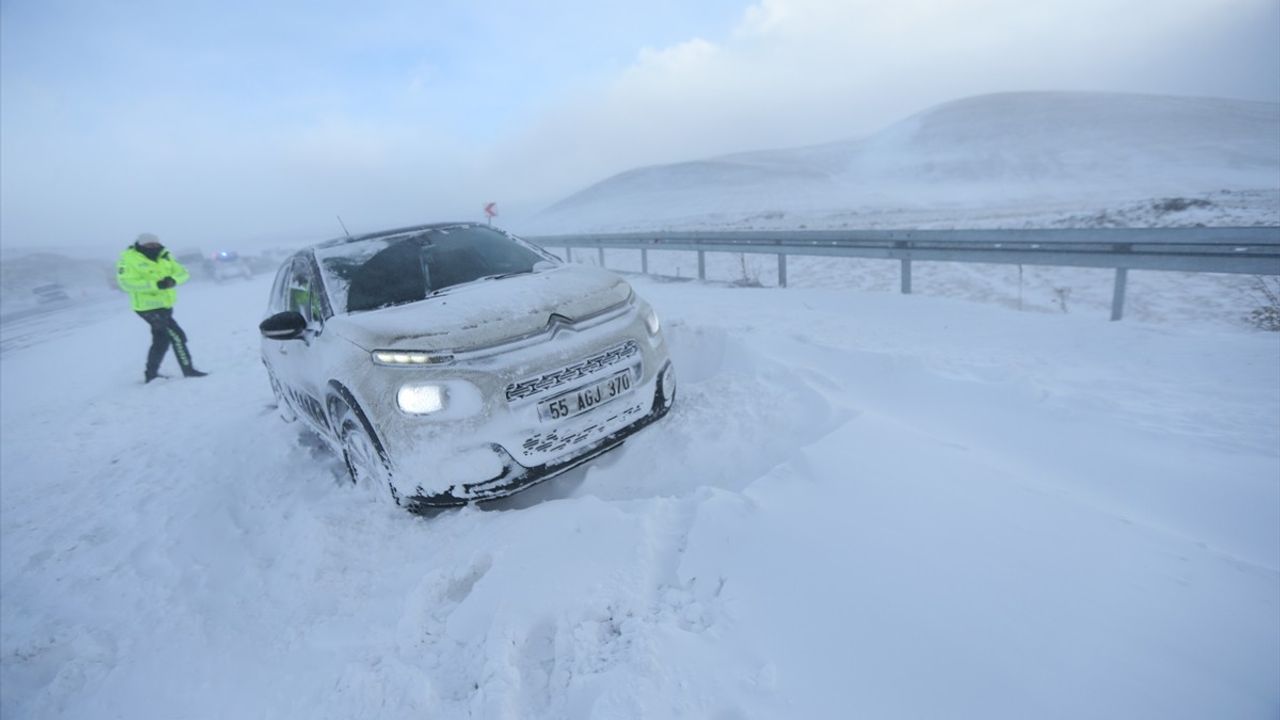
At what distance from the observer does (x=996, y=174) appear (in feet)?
98.6

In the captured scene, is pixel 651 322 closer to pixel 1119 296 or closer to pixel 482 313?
pixel 482 313

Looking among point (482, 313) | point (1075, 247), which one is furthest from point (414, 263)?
point (1075, 247)

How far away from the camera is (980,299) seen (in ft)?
21.4

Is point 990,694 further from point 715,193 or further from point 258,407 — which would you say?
point 715,193

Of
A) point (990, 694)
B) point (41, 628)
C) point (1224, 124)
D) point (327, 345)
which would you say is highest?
point (1224, 124)

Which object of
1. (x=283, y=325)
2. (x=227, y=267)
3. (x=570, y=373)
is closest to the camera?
(x=570, y=373)

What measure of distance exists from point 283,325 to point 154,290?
589 cm

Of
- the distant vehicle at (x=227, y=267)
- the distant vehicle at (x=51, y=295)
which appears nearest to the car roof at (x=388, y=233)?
the distant vehicle at (x=227, y=267)

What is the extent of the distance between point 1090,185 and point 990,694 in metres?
28.6

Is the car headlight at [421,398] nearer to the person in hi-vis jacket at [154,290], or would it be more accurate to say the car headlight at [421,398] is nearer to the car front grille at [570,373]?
the car front grille at [570,373]

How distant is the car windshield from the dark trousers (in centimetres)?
542

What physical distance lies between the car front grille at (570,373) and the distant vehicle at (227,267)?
28861 mm

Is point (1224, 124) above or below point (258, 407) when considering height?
above

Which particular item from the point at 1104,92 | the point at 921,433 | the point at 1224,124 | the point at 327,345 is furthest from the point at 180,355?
the point at 1104,92
